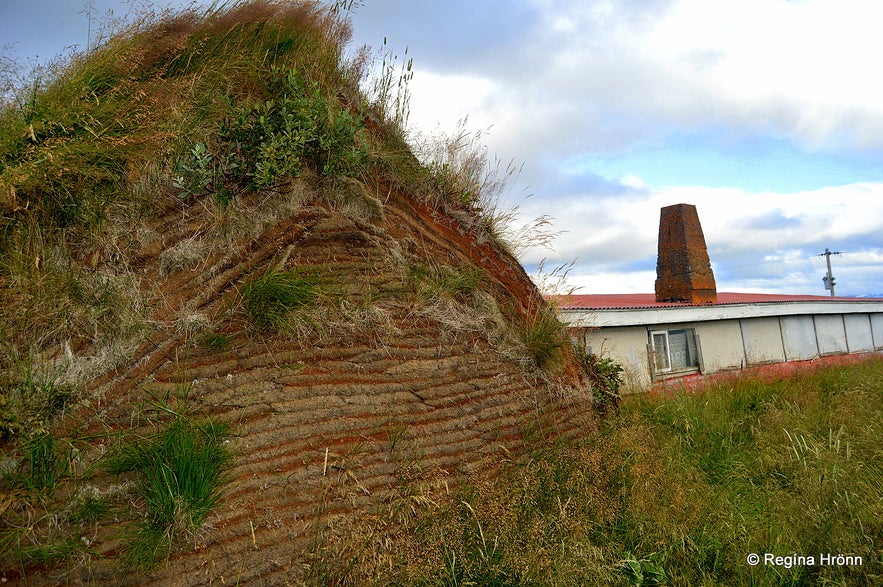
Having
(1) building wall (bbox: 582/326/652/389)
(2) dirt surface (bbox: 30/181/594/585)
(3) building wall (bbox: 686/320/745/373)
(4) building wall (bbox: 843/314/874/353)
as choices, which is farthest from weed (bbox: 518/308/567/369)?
(4) building wall (bbox: 843/314/874/353)

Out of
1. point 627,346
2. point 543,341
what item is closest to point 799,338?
point 627,346

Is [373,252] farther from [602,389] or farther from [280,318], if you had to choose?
[602,389]

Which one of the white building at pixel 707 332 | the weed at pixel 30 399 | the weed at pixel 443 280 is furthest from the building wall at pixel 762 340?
the weed at pixel 30 399

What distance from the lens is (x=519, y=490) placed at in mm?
4770

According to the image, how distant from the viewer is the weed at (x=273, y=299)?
4.31 m

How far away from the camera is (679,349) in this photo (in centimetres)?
1334

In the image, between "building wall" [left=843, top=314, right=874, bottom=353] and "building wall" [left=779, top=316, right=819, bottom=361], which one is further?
"building wall" [left=843, top=314, right=874, bottom=353]

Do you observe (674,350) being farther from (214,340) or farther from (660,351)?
(214,340)

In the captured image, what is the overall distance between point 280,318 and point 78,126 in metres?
2.39

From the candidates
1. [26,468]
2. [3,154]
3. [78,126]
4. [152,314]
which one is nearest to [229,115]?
[78,126]

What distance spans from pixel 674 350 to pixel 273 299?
1119 cm

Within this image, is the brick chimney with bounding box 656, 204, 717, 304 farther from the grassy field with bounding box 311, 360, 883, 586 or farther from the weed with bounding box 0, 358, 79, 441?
the weed with bounding box 0, 358, 79, 441

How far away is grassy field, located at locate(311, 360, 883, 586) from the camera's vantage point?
400 cm

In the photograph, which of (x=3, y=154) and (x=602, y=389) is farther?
(x=602, y=389)
